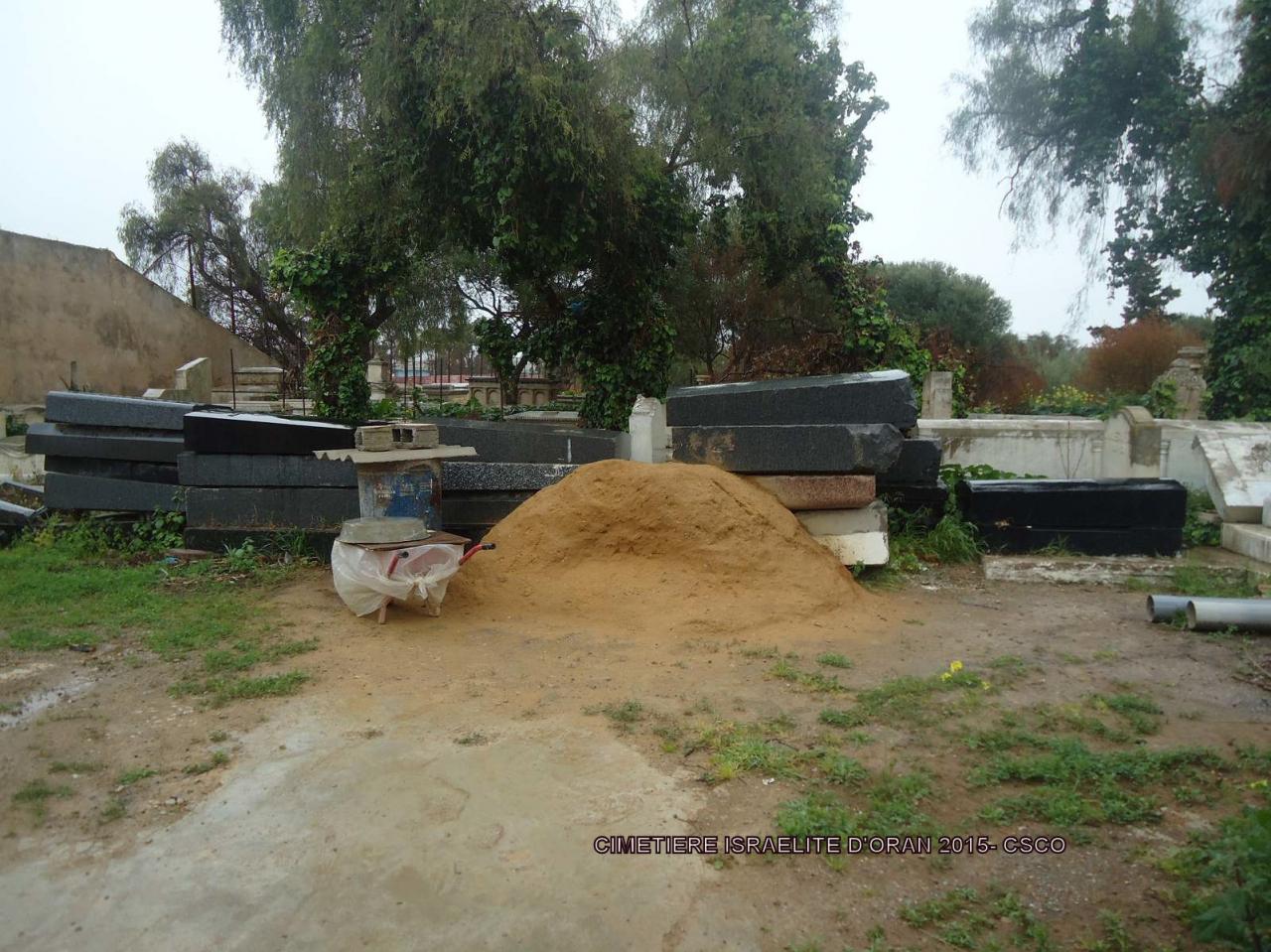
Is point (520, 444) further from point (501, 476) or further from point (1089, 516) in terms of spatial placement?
point (1089, 516)

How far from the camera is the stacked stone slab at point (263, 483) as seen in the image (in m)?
7.58

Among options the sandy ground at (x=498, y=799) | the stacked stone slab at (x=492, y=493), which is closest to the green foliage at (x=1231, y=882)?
the sandy ground at (x=498, y=799)

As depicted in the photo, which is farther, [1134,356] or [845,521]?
[1134,356]

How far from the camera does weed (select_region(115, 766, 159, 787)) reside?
364cm

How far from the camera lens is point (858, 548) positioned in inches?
280

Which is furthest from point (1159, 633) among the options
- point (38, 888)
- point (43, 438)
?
point (43, 438)

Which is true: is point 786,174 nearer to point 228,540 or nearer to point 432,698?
point 228,540

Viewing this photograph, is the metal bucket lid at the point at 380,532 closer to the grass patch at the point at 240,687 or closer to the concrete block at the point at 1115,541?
the grass patch at the point at 240,687

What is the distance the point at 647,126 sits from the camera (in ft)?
34.2

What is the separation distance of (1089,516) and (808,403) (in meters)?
2.68

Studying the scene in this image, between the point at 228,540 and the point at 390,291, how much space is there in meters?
4.70

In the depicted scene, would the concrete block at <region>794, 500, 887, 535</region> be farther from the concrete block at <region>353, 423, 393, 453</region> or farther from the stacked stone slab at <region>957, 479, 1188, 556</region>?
the concrete block at <region>353, 423, 393, 453</region>

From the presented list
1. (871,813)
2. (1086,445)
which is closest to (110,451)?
(871,813)

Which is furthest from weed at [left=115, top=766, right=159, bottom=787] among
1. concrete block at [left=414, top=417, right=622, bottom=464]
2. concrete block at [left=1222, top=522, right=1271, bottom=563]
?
concrete block at [left=1222, top=522, right=1271, bottom=563]
